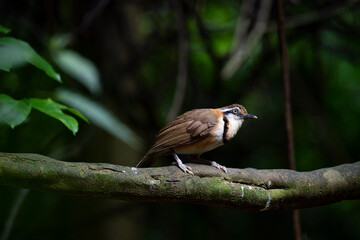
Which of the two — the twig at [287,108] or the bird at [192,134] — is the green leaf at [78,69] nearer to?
the bird at [192,134]

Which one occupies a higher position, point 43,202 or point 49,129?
point 49,129

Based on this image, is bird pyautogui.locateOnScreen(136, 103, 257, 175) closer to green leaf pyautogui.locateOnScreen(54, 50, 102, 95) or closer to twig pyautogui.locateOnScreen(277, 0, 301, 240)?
twig pyautogui.locateOnScreen(277, 0, 301, 240)

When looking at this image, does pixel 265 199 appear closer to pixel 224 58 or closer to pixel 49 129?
pixel 49 129

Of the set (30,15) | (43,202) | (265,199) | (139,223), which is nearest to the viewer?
(265,199)

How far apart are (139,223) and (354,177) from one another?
301cm

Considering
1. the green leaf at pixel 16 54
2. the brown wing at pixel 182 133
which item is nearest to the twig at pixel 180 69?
the brown wing at pixel 182 133

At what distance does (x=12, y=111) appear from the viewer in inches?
73.9

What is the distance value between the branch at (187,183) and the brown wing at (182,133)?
15.5 inches

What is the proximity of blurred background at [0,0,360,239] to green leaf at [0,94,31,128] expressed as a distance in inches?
46.2

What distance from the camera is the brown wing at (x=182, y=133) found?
292cm

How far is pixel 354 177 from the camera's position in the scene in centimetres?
266

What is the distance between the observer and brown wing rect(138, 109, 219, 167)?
9.59ft

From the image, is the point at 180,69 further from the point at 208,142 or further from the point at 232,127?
the point at 208,142

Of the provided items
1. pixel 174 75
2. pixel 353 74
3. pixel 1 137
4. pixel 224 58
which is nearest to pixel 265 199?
pixel 1 137
